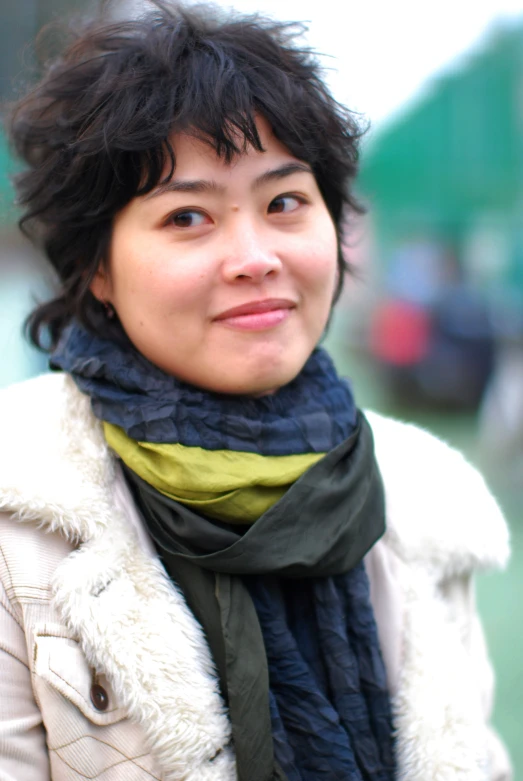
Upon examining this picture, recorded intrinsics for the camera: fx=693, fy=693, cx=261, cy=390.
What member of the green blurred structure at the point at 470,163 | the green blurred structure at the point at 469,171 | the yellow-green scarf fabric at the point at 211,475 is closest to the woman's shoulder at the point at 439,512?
the yellow-green scarf fabric at the point at 211,475

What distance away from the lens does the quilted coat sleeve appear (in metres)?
1.19

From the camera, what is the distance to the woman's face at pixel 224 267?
1.38 meters

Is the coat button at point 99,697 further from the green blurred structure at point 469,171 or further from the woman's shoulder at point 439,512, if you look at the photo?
the green blurred structure at point 469,171

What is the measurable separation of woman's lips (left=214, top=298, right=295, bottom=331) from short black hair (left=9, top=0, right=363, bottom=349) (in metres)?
0.30

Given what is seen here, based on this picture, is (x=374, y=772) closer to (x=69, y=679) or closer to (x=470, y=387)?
(x=69, y=679)

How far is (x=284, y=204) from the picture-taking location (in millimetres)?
1493

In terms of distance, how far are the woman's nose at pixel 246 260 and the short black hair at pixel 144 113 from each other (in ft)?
0.55

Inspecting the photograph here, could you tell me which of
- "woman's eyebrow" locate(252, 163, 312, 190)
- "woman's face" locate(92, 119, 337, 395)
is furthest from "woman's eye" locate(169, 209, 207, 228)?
"woman's eyebrow" locate(252, 163, 312, 190)

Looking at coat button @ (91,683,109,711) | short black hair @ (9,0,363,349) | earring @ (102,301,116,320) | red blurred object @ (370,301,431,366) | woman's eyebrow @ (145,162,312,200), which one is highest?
short black hair @ (9,0,363,349)

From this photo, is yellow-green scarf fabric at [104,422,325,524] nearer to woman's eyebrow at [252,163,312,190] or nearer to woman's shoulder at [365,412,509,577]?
woman's shoulder at [365,412,509,577]

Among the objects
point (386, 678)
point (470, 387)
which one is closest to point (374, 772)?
point (386, 678)

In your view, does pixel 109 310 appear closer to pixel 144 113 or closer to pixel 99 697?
pixel 144 113

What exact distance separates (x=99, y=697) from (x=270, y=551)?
0.41 meters

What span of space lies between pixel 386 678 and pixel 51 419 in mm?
935
